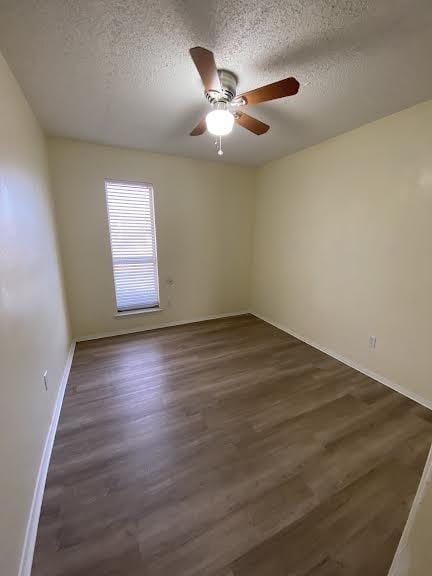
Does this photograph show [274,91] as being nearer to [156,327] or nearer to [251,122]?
[251,122]

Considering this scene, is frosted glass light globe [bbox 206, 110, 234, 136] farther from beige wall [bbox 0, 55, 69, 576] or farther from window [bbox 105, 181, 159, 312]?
window [bbox 105, 181, 159, 312]

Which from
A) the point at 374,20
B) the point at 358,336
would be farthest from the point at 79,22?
the point at 358,336

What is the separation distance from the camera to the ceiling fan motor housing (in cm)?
158

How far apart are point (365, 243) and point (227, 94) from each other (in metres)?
1.87

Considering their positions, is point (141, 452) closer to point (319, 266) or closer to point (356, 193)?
point (319, 266)

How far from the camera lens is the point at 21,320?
Result: 4.43 ft

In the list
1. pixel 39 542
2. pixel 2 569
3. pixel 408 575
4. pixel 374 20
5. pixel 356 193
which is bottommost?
pixel 39 542

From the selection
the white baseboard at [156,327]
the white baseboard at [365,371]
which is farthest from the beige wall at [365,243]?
the white baseboard at [156,327]

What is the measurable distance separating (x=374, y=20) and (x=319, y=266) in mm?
2135

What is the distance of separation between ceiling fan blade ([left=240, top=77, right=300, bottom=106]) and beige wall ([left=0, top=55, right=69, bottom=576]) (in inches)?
58.4

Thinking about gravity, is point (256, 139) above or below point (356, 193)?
above

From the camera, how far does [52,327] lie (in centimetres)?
210

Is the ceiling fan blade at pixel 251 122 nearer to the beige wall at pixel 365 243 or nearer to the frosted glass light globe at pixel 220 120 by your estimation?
the frosted glass light globe at pixel 220 120

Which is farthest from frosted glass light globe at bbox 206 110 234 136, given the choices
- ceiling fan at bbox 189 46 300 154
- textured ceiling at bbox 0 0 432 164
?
textured ceiling at bbox 0 0 432 164
